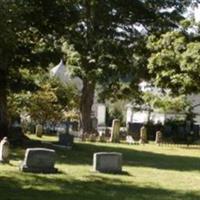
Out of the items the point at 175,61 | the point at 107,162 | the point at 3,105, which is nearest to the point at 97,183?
the point at 107,162

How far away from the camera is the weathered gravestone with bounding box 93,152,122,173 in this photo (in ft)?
67.4

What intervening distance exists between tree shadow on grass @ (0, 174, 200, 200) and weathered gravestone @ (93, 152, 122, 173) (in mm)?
1891

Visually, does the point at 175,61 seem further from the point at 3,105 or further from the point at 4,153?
the point at 4,153

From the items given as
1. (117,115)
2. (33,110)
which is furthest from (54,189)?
(117,115)

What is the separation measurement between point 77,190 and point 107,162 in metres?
4.36

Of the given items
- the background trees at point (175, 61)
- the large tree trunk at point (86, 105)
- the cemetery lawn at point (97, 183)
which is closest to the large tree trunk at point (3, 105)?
the cemetery lawn at point (97, 183)

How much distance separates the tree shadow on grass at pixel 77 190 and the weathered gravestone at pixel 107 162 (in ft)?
6.20

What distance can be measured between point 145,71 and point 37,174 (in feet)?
93.2

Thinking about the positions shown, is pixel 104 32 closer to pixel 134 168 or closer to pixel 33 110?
pixel 33 110

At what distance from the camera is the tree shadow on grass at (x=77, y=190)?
49.7 ft

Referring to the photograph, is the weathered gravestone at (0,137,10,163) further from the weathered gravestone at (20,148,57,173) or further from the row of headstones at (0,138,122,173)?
the weathered gravestone at (20,148,57,173)

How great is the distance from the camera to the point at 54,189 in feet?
53.4

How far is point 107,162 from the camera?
20.6 m

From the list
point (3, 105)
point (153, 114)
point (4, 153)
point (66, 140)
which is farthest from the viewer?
point (153, 114)
